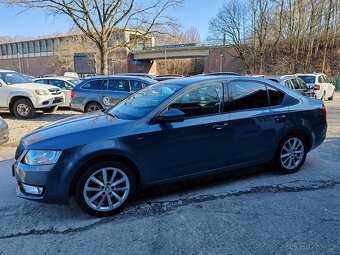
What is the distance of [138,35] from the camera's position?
22938mm

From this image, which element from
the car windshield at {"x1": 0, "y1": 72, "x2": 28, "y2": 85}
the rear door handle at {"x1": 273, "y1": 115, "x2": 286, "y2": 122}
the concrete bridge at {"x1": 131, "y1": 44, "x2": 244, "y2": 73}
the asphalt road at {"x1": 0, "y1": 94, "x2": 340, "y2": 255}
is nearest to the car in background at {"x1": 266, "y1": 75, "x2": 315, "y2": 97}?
the rear door handle at {"x1": 273, "y1": 115, "x2": 286, "y2": 122}

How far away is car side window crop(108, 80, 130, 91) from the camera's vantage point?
930 cm

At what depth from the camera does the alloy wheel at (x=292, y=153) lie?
4.45 metres

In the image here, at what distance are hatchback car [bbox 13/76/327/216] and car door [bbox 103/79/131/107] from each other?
4895mm

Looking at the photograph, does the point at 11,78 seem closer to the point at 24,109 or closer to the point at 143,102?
the point at 24,109

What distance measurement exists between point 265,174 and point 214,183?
926mm

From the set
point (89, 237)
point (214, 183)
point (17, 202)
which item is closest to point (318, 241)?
point (214, 183)

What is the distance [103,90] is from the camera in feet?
31.0

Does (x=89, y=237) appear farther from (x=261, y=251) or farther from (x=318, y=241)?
(x=318, y=241)

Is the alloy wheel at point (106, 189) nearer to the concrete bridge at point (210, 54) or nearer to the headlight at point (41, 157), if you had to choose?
the headlight at point (41, 157)

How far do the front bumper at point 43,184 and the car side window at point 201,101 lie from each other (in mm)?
1572

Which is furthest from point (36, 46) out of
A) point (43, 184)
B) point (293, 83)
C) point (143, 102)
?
point (43, 184)

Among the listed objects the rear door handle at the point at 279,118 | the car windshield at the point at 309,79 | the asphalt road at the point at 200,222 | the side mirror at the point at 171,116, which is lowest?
the asphalt road at the point at 200,222

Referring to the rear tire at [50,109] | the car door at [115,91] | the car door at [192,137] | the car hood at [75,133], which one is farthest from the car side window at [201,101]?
the rear tire at [50,109]
